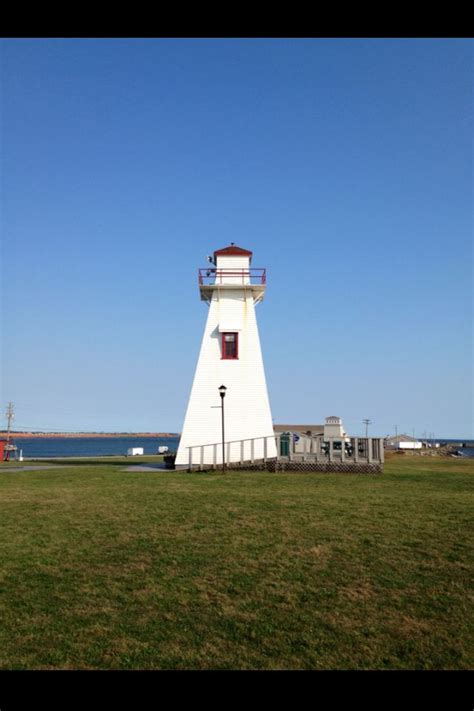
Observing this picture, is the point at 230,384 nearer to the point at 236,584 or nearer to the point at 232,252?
the point at 232,252

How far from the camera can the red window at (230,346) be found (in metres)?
24.3

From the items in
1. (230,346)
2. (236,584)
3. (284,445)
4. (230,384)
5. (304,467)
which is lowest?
(236,584)

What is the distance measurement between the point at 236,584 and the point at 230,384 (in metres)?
17.3

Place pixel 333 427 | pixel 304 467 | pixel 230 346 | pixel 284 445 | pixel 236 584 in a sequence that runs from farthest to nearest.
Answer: pixel 333 427
pixel 284 445
pixel 230 346
pixel 304 467
pixel 236 584

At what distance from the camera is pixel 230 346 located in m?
24.5

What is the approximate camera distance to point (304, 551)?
8477 millimetres

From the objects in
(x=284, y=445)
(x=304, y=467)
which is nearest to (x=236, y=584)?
(x=304, y=467)

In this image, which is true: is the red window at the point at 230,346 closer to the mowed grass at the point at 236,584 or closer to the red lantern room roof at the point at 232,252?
the red lantern room roof at the point at 232,252

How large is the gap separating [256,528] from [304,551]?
6.02 feet

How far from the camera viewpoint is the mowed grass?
496 cm

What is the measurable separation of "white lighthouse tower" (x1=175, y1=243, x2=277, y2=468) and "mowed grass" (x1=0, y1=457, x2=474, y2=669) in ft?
32.7

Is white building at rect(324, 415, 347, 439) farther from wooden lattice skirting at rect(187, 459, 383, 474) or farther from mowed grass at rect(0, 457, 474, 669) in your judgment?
mowed grass at rect(0, 457, 474, 669)
